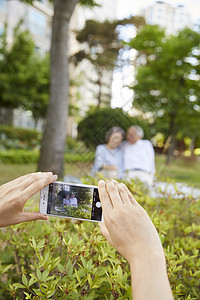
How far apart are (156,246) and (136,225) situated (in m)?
0.07

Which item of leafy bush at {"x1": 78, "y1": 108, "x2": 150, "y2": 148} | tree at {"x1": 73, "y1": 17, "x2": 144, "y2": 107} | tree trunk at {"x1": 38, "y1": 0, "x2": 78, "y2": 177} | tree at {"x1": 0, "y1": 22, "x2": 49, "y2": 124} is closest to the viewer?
leafy bush at {"x1": 78, "y1": 108, "x2": 150, "y2": 148}

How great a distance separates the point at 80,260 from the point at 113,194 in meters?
0.57

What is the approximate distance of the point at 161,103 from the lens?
12031 mm

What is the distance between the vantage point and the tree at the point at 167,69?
1101 cm

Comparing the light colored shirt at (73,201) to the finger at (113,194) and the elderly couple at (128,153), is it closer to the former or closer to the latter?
the finger at (113,194)

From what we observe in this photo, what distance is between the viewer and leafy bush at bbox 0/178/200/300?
1007 mm

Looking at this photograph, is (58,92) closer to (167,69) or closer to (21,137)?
(167,69)

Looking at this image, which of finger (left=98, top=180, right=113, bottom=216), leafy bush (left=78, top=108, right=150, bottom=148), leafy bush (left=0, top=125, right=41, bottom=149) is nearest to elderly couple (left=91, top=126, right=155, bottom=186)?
leafy bush (left=78, top=108, right=150, bottom=148)

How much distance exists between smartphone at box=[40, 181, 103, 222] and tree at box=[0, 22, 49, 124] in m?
12.8

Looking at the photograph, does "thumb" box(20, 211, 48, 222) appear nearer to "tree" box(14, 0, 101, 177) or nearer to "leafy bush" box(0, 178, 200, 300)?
"leafy bush" box(0, 178, 200, 300)

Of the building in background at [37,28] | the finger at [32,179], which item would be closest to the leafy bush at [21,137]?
the building in background at [37,28]

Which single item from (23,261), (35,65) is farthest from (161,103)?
(23,261)

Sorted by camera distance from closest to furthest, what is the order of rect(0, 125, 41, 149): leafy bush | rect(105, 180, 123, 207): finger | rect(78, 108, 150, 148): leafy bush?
rect(105, 180, 123, 207): finger < rect(78, 108, 150, 148): leafy bush < rect(0, 125, 41, 149): leafy bush

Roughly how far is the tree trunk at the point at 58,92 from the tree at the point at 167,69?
17.3ft
